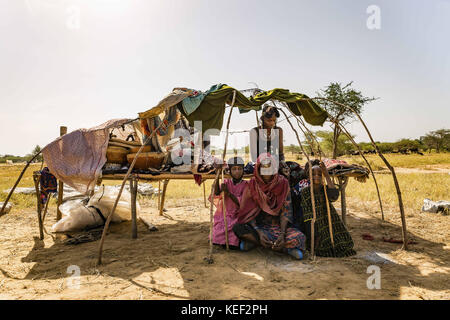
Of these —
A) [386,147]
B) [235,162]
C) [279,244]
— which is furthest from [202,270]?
[386,147]

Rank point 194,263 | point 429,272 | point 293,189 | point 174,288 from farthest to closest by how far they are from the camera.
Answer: point 293,189 → point 194,263 → point 429,272 → point 174,288

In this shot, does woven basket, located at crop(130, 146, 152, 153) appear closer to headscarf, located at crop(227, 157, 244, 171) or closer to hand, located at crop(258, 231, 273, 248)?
headscarf, located at crop(227, 157, 244, 171)

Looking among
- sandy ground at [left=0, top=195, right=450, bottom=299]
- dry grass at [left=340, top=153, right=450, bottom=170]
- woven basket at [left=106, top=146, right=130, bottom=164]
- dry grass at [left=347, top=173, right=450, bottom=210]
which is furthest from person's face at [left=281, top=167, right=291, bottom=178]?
dry grass at [left=340, top=153, right=450, bottom=170]

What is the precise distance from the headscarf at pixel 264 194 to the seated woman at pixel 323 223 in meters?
0.39

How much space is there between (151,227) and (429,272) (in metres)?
4.94

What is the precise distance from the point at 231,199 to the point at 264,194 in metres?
0.58

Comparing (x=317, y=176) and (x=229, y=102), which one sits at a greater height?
(x=229, y=102)

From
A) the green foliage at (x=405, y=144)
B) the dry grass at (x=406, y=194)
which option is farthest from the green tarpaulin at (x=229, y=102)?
the green foliage at (x=405, y=144)

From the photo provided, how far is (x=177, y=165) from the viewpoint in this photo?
228 inches

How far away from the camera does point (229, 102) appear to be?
5.41 meters

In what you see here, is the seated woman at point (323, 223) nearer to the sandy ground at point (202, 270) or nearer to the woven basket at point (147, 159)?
the sandy ground at point (202, 270)

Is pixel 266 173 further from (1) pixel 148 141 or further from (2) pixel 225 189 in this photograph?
(1) pixel 148 141
